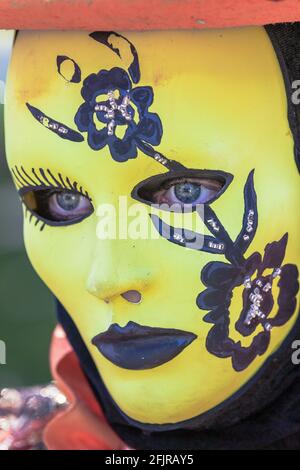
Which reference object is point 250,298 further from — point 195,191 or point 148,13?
point 148,13

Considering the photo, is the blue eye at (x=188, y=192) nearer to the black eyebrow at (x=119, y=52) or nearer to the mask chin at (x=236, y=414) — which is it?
the black eyebrow at (x=119, y=52)

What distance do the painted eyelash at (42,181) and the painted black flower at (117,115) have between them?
85mm

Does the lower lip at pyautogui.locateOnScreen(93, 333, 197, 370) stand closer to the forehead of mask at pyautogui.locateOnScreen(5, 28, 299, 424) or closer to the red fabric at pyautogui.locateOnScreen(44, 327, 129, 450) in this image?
the forehead of mask at pyautogui.locateOnScreen(5, 28, 299, 424)

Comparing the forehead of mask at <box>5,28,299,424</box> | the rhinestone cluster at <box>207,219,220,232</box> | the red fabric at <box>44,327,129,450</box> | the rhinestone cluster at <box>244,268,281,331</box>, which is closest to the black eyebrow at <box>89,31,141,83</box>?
the forehead of mask at <box>5,28,299,424</box>

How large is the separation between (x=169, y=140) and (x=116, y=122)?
0.09 m

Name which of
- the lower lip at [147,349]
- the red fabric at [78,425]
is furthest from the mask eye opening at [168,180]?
the red fabric at [78,425]

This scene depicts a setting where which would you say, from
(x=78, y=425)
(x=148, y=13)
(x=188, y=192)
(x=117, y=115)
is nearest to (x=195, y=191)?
(x=188, y=192)

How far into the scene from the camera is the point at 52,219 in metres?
1.46

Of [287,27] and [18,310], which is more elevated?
[287,27]

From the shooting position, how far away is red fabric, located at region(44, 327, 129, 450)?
167 centimetres

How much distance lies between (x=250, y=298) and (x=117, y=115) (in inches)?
14.1

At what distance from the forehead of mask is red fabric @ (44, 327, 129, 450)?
0.28 m

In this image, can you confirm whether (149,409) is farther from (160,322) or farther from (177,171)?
(177,171)

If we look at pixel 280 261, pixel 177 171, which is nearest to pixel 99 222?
pixel 177 171
